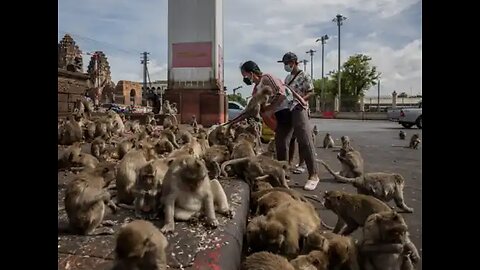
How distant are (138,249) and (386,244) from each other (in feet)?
5.39

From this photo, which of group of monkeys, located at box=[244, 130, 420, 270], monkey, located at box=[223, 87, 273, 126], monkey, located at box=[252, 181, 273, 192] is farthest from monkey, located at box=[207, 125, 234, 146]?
group of monkeys, located at box=[244, 130, 420, 270]

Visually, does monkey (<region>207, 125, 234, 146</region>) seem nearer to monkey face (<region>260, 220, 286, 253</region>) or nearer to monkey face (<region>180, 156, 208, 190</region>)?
monkey face (<region>180, 156, 208, 190</region>)

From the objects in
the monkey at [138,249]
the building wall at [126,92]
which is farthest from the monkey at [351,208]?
the building wall at [126,92]

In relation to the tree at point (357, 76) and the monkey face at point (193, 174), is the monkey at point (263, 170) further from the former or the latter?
the tree at point (357, 76)

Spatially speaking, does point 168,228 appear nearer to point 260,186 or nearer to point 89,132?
point 260,186

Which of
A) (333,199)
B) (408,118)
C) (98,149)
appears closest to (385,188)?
(333,199)

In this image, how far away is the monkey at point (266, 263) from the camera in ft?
8.63

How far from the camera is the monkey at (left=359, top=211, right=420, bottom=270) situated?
2.78 meters

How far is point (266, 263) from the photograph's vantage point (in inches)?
105

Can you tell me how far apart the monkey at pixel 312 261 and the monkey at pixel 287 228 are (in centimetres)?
32
